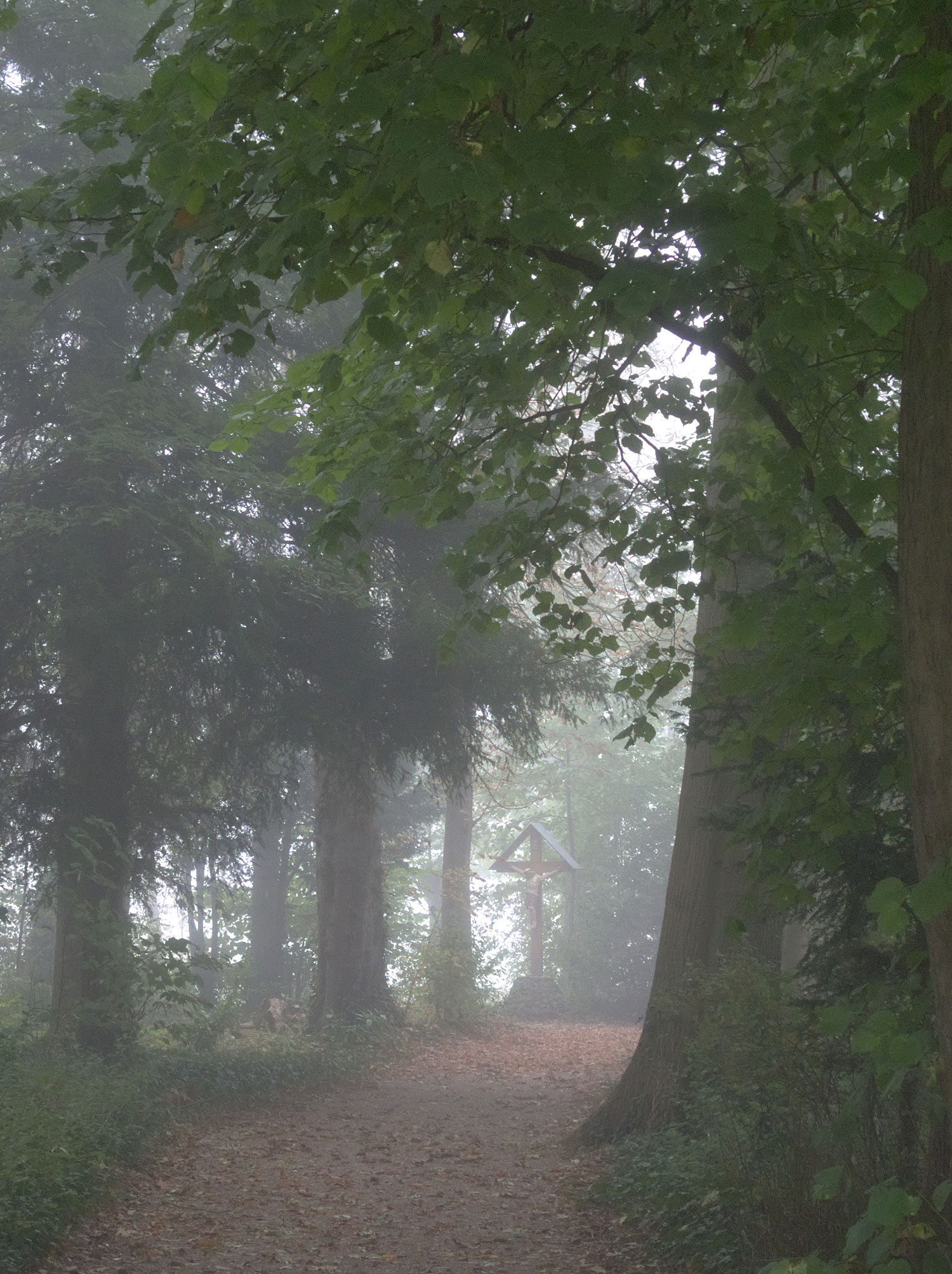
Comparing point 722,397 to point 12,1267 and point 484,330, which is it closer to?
point 484,330

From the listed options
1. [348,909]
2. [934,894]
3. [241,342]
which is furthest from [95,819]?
[934,894]

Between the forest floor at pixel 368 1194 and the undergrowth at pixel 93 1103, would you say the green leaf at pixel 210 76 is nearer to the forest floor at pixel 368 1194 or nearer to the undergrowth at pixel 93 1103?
the undergrowth at pixel 93 1103

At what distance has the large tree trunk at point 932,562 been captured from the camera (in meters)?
3.06

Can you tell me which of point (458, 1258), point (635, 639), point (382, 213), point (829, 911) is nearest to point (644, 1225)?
point (458, 1258)

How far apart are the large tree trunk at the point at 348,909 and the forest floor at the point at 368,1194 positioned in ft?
11.5

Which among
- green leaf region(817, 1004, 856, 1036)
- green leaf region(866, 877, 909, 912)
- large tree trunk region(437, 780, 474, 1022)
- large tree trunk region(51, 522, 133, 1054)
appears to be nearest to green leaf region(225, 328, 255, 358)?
green leaf region(866, 877, 909, 912)

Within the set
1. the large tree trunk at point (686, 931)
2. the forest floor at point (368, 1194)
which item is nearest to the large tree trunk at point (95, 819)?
the forest floor at point (368, 1194)

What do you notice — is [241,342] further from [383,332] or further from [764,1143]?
[764,1143]

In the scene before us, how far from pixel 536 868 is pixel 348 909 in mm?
15493

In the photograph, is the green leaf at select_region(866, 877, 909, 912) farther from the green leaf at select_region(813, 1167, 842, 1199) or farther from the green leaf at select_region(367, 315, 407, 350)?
the green leaf at select_region(367, 315, 407, 350)

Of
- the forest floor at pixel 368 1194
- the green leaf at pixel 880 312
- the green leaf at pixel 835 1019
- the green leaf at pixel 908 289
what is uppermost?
the green leaf at pixel 908 289

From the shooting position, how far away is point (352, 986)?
16.9 m

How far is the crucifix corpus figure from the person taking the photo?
→ 31469mm

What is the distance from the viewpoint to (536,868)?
32.2 m
